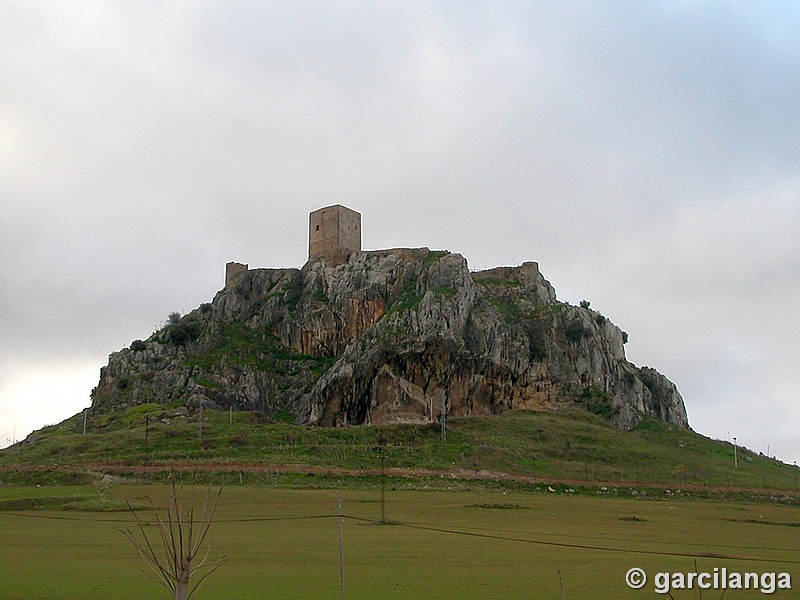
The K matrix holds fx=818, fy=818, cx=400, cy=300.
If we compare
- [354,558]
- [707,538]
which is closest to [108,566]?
[354,558]

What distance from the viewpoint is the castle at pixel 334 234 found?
422 feet

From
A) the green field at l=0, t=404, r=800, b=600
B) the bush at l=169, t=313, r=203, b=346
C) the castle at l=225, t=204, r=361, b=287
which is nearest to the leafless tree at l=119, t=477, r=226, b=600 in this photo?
the green field at l=0, t=404, r=800, b=600

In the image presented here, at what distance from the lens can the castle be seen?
12862 cm

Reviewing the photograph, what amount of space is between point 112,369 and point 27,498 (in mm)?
65762

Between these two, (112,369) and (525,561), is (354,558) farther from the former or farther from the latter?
(112,369)

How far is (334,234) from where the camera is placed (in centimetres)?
12962

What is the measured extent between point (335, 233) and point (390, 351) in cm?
3130

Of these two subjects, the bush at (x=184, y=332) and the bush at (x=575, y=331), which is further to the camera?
the bush at (x=184, y=332)

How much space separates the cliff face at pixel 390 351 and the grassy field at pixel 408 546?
1736 inches

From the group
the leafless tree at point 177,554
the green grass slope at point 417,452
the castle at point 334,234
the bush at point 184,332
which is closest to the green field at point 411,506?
the green grass slope at point 417,452

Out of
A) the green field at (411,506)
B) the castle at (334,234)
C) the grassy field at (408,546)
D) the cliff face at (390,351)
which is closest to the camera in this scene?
the grassy field at (408,546)

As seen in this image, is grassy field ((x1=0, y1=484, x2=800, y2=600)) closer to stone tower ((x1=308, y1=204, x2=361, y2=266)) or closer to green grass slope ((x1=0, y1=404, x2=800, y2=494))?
green grass slope ((x1=0, y1=404, x2=800, y2=494))

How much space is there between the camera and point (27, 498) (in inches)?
2132

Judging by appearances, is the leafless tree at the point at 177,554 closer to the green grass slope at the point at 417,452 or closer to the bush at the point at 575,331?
the green grass slope at the point at 417,452
